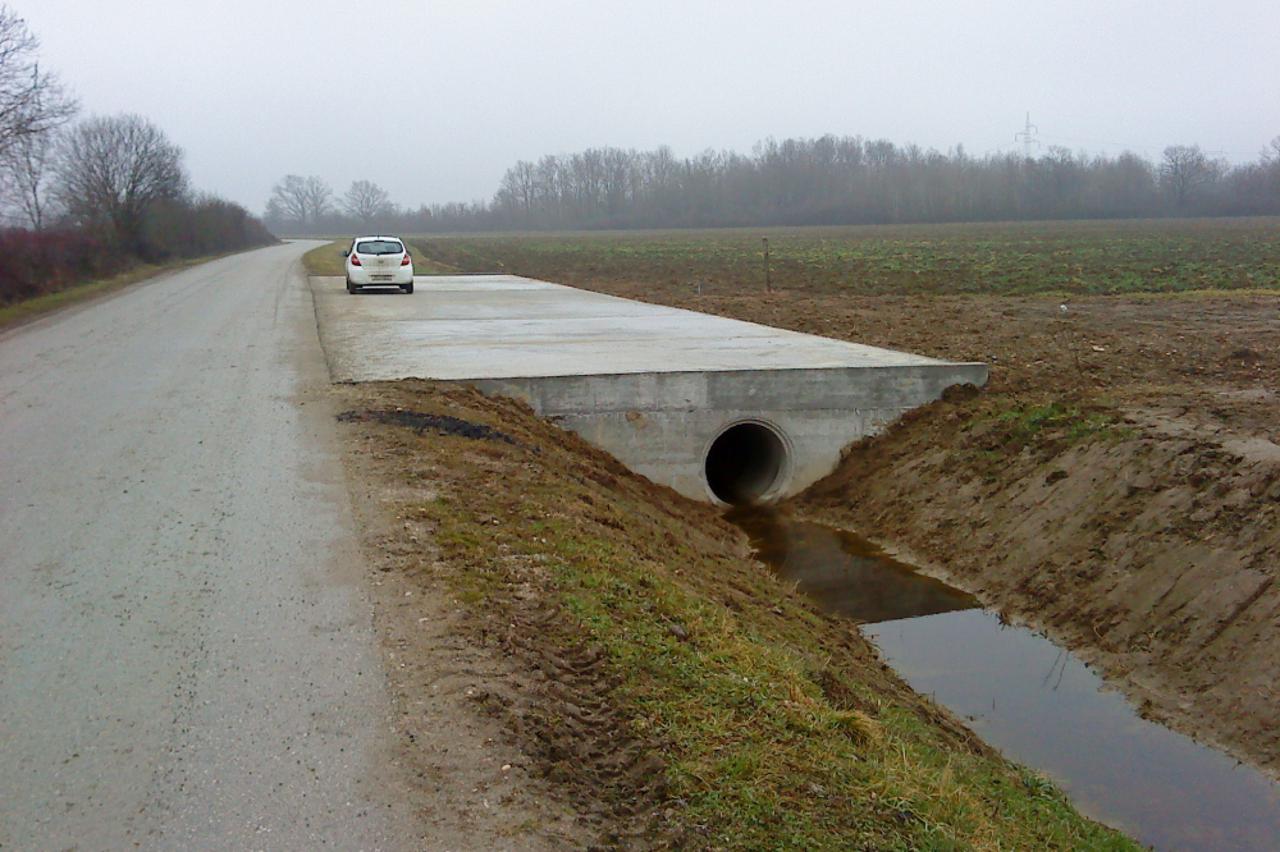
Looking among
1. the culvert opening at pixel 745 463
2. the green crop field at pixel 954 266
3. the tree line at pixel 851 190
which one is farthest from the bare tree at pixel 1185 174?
the culvert opening at pixel 745 463

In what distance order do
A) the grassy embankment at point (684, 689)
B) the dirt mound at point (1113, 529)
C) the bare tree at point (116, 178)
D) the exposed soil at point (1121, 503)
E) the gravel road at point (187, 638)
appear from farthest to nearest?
1. the bare tree at point (116, 178)
2. the exposed soil at point (1121, 503)
3. the dirt mound at point (1113, 529)
4. the grassy embankment at point (684, 689)
5. the gravel road at point (187, 638)

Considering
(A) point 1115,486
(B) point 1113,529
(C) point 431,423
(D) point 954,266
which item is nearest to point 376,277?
(C) point 431,423

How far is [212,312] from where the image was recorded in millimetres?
24234

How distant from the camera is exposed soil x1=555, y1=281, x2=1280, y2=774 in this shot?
8297 millimetres

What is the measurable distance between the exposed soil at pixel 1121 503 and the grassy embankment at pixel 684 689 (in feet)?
6.96

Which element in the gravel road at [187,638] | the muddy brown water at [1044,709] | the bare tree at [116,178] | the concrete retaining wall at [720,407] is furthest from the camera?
the bare tree at [116,178]

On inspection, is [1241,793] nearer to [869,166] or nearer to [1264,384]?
[1264,384]

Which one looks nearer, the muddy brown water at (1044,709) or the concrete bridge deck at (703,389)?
the muddy brown water at (1044,709)

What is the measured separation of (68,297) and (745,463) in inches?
938

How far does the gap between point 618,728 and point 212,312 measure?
22.0 meters

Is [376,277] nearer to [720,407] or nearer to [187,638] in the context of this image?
[720,407]

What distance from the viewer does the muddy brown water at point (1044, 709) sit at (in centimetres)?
662

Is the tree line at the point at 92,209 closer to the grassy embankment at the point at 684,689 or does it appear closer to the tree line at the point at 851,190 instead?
the grassy embankment at the point at 684,689

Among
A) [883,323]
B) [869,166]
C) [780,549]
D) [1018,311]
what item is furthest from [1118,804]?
[869,166]
